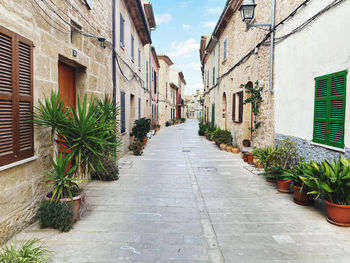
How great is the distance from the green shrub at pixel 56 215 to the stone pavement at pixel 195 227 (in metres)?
0.10

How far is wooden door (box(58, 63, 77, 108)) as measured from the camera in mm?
5016

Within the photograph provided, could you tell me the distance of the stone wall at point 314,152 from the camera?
14.1ft

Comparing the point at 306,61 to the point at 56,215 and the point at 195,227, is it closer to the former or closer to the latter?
the point at 195,227

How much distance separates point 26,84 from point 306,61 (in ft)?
17.0

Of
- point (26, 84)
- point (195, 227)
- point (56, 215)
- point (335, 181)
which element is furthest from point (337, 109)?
point (26, 84)

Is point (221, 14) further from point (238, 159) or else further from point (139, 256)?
point (139, 256)

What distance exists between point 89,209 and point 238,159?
6.02 meters

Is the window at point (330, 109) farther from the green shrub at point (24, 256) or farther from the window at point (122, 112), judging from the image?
the window at point (122, 112)

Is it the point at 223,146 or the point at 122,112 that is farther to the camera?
the point at 223,146

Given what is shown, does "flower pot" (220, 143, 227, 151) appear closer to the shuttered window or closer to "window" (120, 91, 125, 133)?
"window" (120, 91, 125, 133)

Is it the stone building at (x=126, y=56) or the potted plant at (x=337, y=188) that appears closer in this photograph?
the potted plant at (x=337, y=188)

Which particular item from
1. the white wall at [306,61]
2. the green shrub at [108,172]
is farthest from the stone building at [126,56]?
the white wall at [306,61]

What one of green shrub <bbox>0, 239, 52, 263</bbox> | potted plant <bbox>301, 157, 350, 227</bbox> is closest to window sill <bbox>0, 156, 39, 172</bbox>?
green shrub <bbox>0, 239, 52, 263</bbox>

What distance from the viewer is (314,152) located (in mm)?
4984
